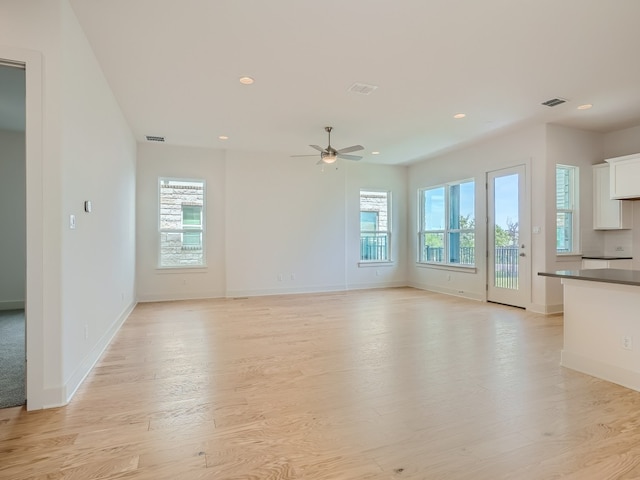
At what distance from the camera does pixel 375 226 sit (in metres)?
8.31

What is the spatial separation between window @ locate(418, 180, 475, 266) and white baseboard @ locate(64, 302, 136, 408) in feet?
20.3

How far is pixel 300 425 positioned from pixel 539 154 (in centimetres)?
550

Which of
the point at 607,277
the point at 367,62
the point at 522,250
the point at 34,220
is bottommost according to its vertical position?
the point at 607,277

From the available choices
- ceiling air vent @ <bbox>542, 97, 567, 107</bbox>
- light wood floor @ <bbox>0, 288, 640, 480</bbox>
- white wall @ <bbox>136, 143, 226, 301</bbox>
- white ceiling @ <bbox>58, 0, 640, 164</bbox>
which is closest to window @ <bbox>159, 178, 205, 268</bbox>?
white wall @ <bbox>136, 143, 226, 301</bbox>

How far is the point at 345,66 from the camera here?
3508 millimetres

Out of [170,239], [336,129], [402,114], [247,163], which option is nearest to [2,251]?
[170,239]

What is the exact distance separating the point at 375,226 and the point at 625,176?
4569 millimetres

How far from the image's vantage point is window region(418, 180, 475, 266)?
22.7 ft

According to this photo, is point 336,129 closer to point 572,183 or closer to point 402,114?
point 402,114

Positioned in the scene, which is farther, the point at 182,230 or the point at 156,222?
the point at 182,230

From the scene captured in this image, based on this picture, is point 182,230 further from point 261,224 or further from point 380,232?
point 380,232

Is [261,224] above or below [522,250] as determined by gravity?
above

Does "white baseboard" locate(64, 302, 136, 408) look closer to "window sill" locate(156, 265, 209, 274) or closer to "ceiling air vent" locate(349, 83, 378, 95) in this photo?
"window sill" locate(156, 265, 209, 274)

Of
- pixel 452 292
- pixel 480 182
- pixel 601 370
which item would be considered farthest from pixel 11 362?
pixel 480 182
